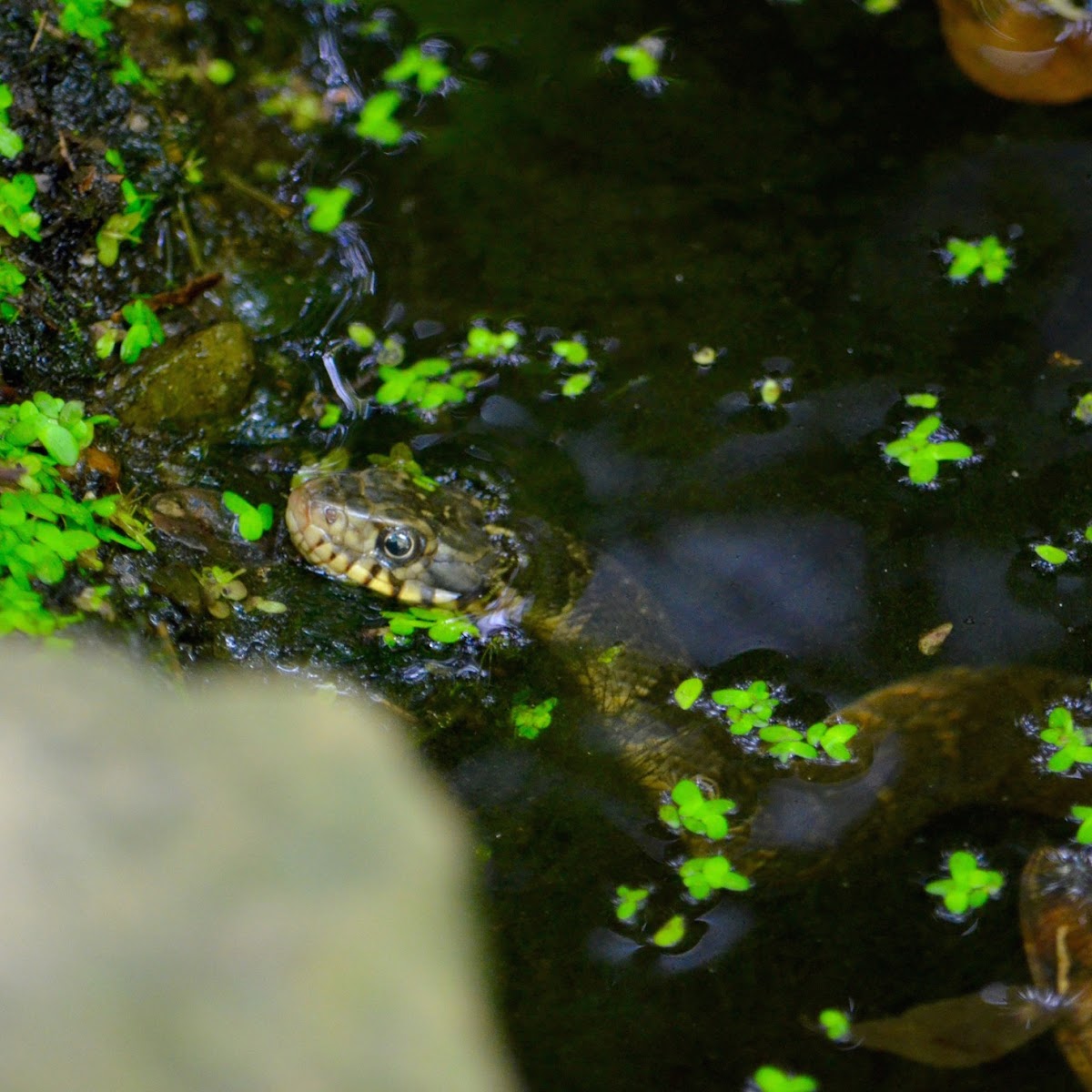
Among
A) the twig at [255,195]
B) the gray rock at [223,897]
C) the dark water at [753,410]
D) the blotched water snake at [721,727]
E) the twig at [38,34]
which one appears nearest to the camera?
the gray rock at [223,897]

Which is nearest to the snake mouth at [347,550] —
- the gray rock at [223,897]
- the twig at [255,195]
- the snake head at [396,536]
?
the snake head at [396,536]

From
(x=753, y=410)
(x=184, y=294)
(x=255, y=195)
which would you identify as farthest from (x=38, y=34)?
(x=753, y=410)

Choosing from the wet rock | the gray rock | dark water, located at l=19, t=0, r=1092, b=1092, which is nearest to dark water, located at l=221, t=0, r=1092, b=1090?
dark water, located at l=19, t=0, r=1092, b=1092

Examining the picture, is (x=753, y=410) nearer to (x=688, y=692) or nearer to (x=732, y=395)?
(x=732, y=395)

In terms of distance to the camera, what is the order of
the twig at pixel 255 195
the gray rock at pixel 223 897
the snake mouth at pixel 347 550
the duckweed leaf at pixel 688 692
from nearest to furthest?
the gray rock at pixel 223 897
the duckweed leaf at pixel 688 692
the snake mouth at pixel 347 550
the twig at pixel 255 195

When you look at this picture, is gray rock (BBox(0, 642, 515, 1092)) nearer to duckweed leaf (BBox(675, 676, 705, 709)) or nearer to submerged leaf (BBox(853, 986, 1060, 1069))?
duckweed leaf (BBox(675, 676, 705, 709))

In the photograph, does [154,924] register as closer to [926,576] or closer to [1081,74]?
[926,576]

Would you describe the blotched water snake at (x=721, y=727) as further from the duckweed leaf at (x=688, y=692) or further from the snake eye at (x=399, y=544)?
the duckweed leaf at (x=688, y=692)
